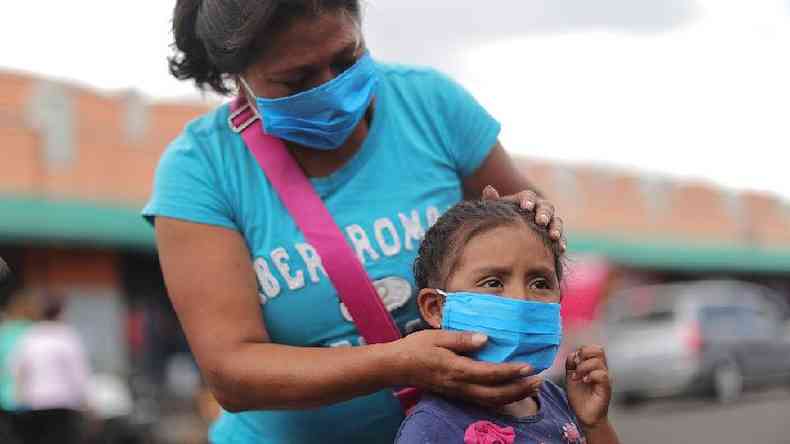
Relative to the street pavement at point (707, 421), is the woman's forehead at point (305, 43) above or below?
above

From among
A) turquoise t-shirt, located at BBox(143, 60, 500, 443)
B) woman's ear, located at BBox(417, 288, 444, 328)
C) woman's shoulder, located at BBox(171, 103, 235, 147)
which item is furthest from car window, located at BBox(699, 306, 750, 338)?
woman's ear, located at BBox(417, 288, 444, 328)

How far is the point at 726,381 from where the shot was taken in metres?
18.0

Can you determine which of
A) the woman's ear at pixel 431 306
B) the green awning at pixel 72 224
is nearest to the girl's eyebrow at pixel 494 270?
the woman's ear at pixel 431 306

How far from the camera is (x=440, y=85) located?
3.14 meters

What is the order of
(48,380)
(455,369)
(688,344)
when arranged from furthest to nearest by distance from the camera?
(688,344) < (48,380) < (455,369)

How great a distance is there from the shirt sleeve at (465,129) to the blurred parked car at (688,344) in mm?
14895

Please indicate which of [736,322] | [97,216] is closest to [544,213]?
[97,216]

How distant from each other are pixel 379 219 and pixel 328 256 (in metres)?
0.15

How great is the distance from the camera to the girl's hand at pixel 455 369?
2443mm

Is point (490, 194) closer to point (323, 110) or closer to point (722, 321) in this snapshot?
point (323, 110)

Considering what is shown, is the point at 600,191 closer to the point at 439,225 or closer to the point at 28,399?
the point at 28,399

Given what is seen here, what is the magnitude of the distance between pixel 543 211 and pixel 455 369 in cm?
46

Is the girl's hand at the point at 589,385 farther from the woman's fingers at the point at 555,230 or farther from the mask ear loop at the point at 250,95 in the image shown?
the mask ear loop at the point at 250,95

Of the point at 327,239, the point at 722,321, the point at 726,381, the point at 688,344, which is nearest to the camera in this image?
the point at 327,239
